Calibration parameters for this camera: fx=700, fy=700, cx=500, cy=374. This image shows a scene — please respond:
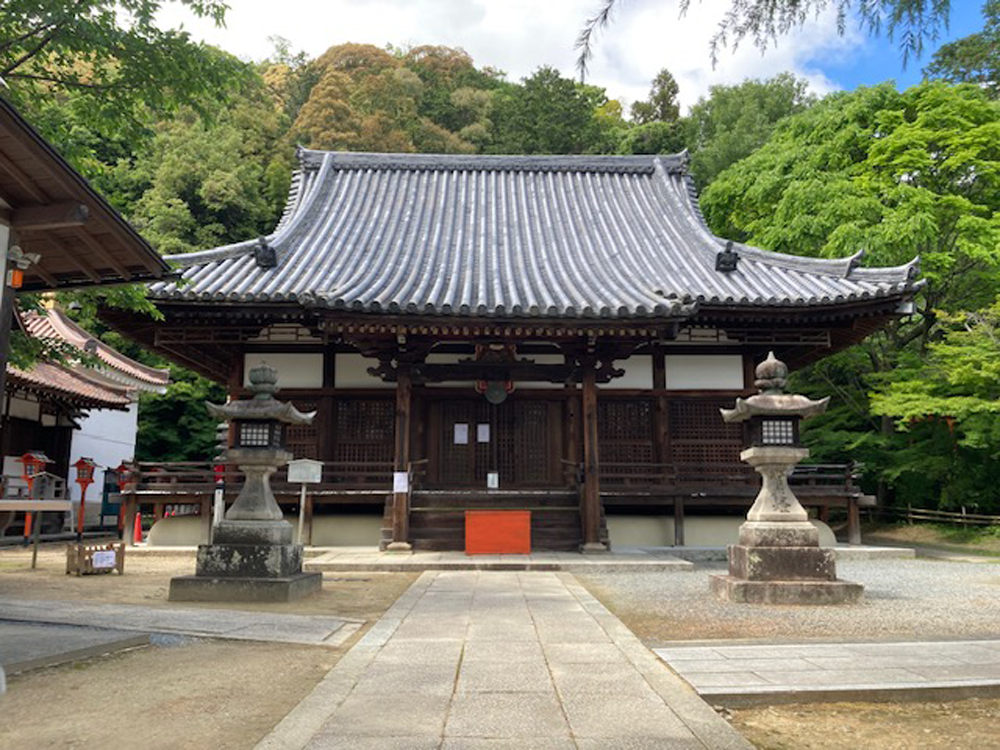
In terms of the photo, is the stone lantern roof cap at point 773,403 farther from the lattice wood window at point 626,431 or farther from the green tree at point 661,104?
the green tree at point 661,104

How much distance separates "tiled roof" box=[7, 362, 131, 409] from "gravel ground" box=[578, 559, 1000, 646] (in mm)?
14456

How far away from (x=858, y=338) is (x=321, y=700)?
1364cm

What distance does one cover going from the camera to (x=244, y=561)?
7.95 meters

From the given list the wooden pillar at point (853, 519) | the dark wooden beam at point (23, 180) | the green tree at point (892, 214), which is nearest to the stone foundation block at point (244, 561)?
the dark wooden beam at point (23, 180)

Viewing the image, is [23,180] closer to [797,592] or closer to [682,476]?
[797,592]

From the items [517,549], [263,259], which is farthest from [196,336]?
[517,549]

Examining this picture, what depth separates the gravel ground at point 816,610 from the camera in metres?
6.10

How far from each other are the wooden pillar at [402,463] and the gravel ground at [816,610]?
330cm

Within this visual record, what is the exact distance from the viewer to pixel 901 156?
1825cm

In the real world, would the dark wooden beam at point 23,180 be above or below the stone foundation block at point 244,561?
above

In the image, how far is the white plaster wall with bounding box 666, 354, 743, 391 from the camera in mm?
14305

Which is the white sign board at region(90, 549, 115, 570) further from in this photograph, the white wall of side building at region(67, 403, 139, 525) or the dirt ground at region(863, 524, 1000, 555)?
the dirt ground at region(863, 524, 1000, 555)

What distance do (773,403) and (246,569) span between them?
6.52 metres

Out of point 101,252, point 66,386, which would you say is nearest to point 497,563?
point 101,252
